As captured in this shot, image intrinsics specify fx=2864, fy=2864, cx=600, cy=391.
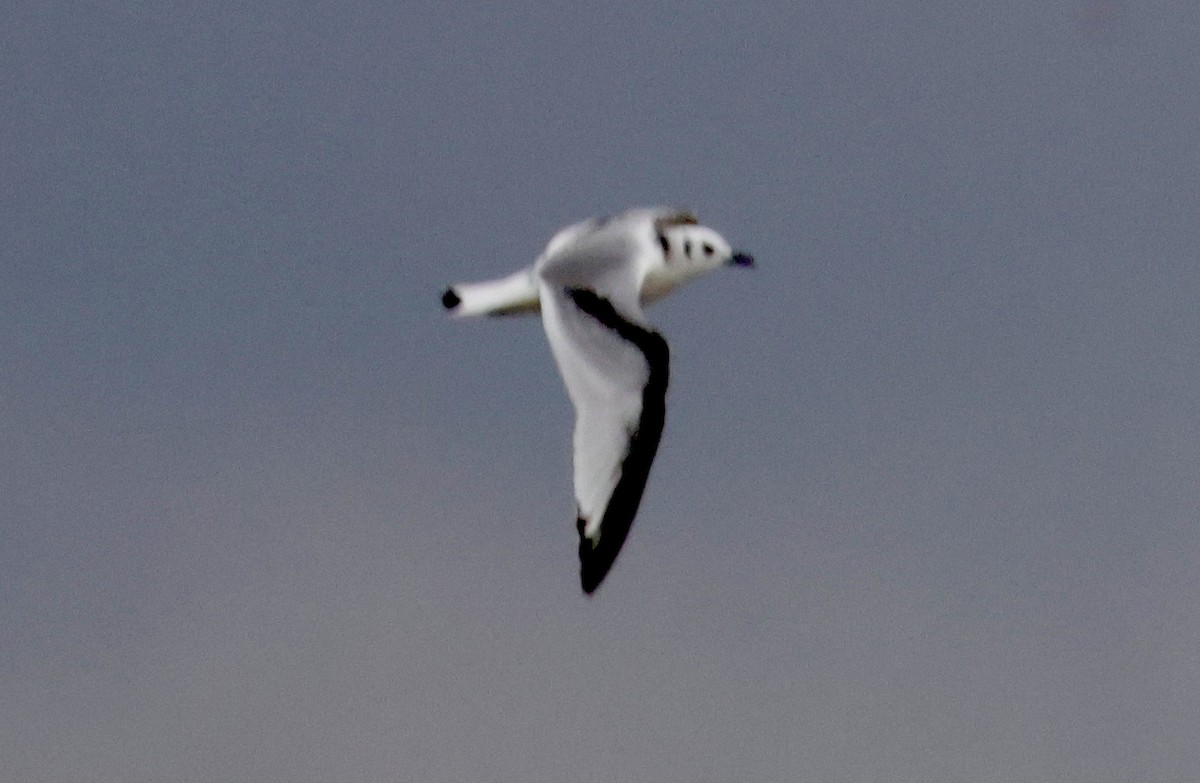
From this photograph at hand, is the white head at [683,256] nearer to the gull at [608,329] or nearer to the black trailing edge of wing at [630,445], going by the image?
the gull at [608,329]

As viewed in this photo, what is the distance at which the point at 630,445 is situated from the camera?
25.8ft

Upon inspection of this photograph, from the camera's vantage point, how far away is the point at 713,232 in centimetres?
973

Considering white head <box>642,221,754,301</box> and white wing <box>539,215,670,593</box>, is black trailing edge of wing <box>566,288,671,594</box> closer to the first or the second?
white wing <box>539,215,670,593</box>

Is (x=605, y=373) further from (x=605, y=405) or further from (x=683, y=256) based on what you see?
(x=683, y=256)

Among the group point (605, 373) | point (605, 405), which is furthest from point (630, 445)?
point (605, 373)

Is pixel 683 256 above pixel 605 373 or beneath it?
above

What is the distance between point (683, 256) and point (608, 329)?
118cm

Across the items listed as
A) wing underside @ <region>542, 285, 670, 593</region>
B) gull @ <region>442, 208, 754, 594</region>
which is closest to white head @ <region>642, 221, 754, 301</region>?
gull @ <region>442, 208, 754, 594</region>

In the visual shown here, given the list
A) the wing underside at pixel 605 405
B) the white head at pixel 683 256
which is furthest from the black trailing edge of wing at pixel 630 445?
the white head at pixel 683 256

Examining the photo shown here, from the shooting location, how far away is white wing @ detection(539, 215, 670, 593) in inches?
300

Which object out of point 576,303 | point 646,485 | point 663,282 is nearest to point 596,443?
point 646,485

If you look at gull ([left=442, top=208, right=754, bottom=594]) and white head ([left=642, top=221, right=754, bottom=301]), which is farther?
white head ([left=642, top=221, right=754, bottom=301])

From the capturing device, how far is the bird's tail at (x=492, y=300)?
8.71m

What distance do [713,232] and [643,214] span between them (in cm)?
30
